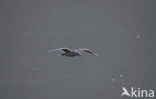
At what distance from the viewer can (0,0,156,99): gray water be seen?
437cm

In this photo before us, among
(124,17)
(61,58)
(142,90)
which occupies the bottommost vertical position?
(142,90)

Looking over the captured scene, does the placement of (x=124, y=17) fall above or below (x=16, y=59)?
above

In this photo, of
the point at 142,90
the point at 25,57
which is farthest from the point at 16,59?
the point at 142,90

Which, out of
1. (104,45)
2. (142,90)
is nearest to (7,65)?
(104,45)

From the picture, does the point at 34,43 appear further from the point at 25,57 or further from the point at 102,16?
the point at 102,16

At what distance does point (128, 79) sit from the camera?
14.4 ft

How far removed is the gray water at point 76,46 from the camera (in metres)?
4.37

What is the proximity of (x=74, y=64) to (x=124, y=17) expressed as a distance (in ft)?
2.18

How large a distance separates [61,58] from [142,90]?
786 mm

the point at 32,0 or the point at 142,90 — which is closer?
the point at 142,90

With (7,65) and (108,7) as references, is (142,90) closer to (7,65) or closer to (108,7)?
(108,7)

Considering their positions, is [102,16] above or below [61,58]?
above

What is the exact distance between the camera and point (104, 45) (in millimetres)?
4570

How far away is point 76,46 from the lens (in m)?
4.54
